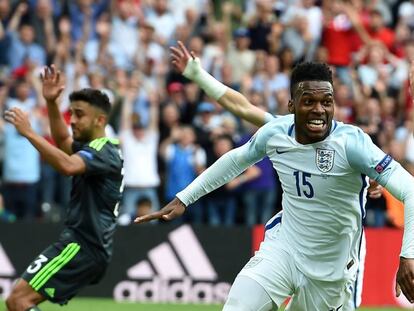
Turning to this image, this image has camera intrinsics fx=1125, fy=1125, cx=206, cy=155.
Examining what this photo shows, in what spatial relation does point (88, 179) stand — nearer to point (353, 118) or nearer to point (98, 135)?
point (98, 135)

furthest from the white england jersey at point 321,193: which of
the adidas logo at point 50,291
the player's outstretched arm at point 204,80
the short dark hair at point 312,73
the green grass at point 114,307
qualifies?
the green grass at point 114,307

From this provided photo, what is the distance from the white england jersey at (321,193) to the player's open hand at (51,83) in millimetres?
2581

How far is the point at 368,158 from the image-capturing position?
7.40m

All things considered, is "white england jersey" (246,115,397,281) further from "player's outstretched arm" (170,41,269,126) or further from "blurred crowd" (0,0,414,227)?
"blurred crowd" (0,0,414,227)

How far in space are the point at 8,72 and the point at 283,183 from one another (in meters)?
10.6

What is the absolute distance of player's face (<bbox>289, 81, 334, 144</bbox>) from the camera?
299 inches

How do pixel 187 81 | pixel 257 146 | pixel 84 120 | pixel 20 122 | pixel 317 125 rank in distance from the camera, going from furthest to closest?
1. pixel 187 81
2. pixel 84 120
3. pixel 20 122
4. pixel 257 146
5. pixel 317 125

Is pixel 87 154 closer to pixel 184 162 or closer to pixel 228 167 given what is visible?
pixel 228 167

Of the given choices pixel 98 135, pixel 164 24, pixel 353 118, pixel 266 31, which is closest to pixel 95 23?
pixel 164 24

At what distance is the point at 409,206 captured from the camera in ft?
23.6

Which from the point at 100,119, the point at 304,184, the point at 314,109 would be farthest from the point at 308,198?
the point at 100,119

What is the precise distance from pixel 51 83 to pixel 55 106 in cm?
43

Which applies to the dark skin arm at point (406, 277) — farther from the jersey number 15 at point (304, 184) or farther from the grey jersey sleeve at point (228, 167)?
the grey jersey sleeve at point (228, 167)

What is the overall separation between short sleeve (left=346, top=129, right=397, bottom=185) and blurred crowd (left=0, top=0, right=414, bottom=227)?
857 cm
